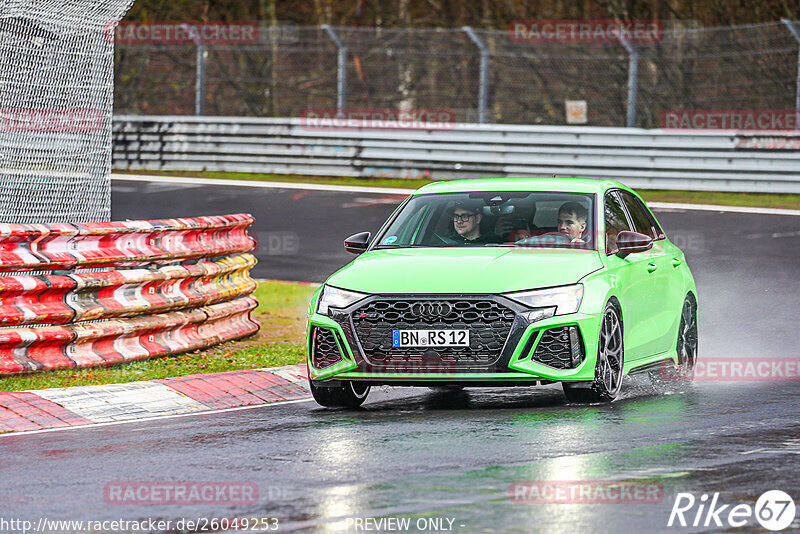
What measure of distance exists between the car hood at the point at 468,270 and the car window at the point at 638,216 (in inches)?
51.2

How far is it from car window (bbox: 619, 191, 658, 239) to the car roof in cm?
23

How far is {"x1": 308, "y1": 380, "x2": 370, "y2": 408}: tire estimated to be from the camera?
999cm

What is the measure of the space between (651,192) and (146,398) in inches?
650

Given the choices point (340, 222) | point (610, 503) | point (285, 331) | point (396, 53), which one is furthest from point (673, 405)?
point (396, 53)

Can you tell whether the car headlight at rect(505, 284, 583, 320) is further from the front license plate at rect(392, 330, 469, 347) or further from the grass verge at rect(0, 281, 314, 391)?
the grass verge at rect(0, 281, 314, 391)

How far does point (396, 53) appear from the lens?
2881 centimetres

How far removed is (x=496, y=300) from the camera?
9398 mm

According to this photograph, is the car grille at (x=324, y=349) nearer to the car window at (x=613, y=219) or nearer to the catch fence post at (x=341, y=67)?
the car window at (x=613, y=219)

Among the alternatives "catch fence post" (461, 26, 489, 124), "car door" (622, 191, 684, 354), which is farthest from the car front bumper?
"catch fence post" (461, 26, 489, 124)

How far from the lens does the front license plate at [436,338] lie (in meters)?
9.39

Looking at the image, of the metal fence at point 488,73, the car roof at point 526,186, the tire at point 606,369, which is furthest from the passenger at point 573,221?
the metal fence at point 488,73

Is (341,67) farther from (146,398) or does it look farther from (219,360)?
(146,398)

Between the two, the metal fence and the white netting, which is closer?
the white netting

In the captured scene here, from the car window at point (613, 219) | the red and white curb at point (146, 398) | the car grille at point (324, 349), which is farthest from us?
the car window at point (613, 219)
